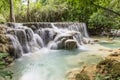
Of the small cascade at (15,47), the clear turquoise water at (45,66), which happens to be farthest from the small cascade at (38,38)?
the clear turquoise water at (45,66)

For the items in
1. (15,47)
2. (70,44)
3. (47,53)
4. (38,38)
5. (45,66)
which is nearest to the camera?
(45,66)

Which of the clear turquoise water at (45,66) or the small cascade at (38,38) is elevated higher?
the small cascade at (38,38)

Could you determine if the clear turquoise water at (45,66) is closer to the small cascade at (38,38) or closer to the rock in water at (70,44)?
the small cascade at (38,38)

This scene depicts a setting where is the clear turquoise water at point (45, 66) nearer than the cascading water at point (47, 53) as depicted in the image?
Yes

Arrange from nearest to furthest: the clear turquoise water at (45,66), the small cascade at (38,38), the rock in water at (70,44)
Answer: the clear turquoise water at (45,66) < the small cascade at (38,38) < the rock in water at (70,44)

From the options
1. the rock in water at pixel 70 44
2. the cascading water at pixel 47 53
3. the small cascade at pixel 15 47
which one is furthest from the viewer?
the rock in water at pixel 70 44

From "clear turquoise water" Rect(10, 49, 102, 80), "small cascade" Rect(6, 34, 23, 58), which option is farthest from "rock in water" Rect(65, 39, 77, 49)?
"small cascade" Rect(6, 34, 23, 58)

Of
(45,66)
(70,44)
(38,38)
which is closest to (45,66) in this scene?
(45,66)

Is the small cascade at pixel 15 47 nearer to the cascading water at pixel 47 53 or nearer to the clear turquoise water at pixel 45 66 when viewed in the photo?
the cascading water at pixel 47 53

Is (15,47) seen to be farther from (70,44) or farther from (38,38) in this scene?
(70,44)

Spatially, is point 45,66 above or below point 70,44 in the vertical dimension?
below

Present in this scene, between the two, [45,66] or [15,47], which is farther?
[15,47]

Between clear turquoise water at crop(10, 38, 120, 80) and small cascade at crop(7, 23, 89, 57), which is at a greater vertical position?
small cascade at crop(7, 23, 89, 57)

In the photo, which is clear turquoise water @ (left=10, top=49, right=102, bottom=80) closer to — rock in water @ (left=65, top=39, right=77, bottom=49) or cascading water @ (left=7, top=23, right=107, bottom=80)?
cascading water @ (left=7, top=23, right=107, bottom=80)
